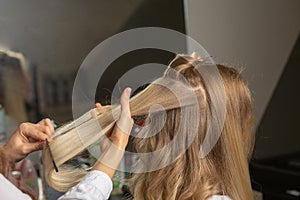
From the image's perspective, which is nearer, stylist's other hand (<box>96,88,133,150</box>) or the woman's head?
stylist's other hand (<box>96,88,133,150</box>)

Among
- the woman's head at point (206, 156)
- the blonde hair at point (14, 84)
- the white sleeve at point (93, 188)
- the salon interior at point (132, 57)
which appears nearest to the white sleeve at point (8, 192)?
the white sleeve at point (93, 188)

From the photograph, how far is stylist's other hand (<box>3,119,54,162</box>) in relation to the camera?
3.31 ft

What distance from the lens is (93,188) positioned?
0.85m

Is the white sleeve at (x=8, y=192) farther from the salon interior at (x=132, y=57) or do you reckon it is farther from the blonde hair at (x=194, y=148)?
the salon interior at (x=132, y=57)

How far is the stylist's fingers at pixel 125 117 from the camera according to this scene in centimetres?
89

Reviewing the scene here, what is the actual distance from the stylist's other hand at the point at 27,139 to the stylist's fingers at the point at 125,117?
17 centimetres

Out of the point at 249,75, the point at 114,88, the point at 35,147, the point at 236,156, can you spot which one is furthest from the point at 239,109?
the point at 249,75

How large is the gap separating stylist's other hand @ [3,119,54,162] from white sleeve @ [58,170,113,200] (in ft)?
0.58

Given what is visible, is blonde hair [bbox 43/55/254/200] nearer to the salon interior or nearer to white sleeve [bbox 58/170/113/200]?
white sleeve [bbox 58/170/113/200]

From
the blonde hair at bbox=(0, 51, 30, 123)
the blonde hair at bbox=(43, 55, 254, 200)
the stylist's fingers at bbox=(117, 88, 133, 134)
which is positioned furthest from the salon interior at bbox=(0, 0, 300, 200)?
the stylist's fingers at bbox=(117, 88, 133, 134)

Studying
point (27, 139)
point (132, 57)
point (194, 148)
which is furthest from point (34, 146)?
point (132, 57)

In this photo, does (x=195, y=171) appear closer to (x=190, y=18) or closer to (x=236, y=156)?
(x=236, y=156)

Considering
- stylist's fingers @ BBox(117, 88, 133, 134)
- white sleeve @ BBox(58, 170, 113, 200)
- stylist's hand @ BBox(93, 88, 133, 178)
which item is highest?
stylist's fingers @ BBox(117, 88, 133, 134)

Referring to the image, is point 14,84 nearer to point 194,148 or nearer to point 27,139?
point 27,139
